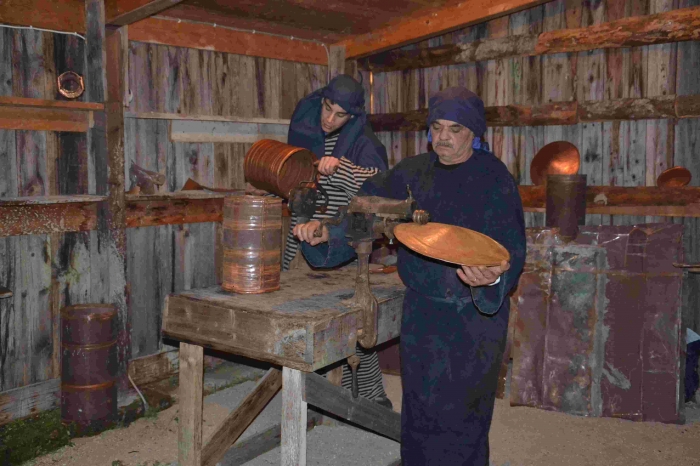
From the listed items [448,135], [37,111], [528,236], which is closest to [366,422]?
[448,135]

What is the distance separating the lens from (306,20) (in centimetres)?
580

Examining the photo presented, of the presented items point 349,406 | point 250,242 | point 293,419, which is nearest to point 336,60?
point 250,242

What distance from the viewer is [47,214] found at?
15.5 ft

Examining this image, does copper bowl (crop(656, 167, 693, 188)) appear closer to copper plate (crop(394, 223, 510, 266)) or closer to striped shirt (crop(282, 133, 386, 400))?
striped shirt (crop(282, 133, 386, 400))

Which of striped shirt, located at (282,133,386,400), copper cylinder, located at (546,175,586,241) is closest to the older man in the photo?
striped shirt, located at (282,133,386,400)

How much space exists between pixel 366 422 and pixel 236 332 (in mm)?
1031

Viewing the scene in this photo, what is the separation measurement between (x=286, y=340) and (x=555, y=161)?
3687 mm

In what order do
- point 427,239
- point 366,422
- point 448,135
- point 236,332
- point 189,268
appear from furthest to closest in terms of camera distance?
point 189,268 < point 366,422 < point 448,135 < point 236,332 < point 427,239

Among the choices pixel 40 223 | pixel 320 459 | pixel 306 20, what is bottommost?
pixel 320 459

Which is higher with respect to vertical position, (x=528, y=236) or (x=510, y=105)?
(x=510, y=105)

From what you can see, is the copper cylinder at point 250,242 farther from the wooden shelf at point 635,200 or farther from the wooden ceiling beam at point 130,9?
the wooden shelf at point 635,200

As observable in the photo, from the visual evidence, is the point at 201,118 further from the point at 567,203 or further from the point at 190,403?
the point at 567,203

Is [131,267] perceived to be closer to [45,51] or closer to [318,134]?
[45,51]

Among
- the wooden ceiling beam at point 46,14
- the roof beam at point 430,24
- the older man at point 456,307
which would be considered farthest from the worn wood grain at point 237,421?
the roof beam at point 430,24
